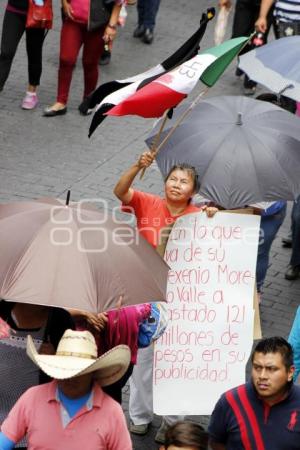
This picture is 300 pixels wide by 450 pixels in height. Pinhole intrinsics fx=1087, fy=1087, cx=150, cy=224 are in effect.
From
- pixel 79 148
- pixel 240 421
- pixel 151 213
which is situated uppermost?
pixel 151 213

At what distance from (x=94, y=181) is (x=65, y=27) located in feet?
5.72

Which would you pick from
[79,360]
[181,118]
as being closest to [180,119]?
[181,118]

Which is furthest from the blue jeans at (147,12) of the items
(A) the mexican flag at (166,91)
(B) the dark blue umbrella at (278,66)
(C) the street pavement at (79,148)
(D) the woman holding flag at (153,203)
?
(D) the woman holding flag at (153,203)

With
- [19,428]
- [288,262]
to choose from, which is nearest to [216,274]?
[19,428]

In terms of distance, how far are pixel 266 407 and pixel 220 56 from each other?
218 centimetres

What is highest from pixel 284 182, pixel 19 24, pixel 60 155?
pixel 284 182

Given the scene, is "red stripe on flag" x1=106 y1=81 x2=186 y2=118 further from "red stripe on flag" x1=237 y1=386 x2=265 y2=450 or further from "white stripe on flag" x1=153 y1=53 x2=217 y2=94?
"red stripe on flag" x1=237 y1=386 x2=265 y2=450

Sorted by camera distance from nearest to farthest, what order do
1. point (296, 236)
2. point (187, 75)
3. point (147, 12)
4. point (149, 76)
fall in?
point (187, 75), point (149, 76), point (296, 236), point (147, 12)

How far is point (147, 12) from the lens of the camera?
12.8m

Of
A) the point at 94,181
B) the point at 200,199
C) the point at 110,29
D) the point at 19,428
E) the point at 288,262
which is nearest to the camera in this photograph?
the point at 19,428

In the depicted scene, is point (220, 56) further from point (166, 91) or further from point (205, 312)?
point (205, 312)

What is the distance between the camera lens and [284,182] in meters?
6.41

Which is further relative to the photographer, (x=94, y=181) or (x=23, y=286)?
(x=94, y=181)

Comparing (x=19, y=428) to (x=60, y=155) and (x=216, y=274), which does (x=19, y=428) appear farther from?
(x=60, y=155)
